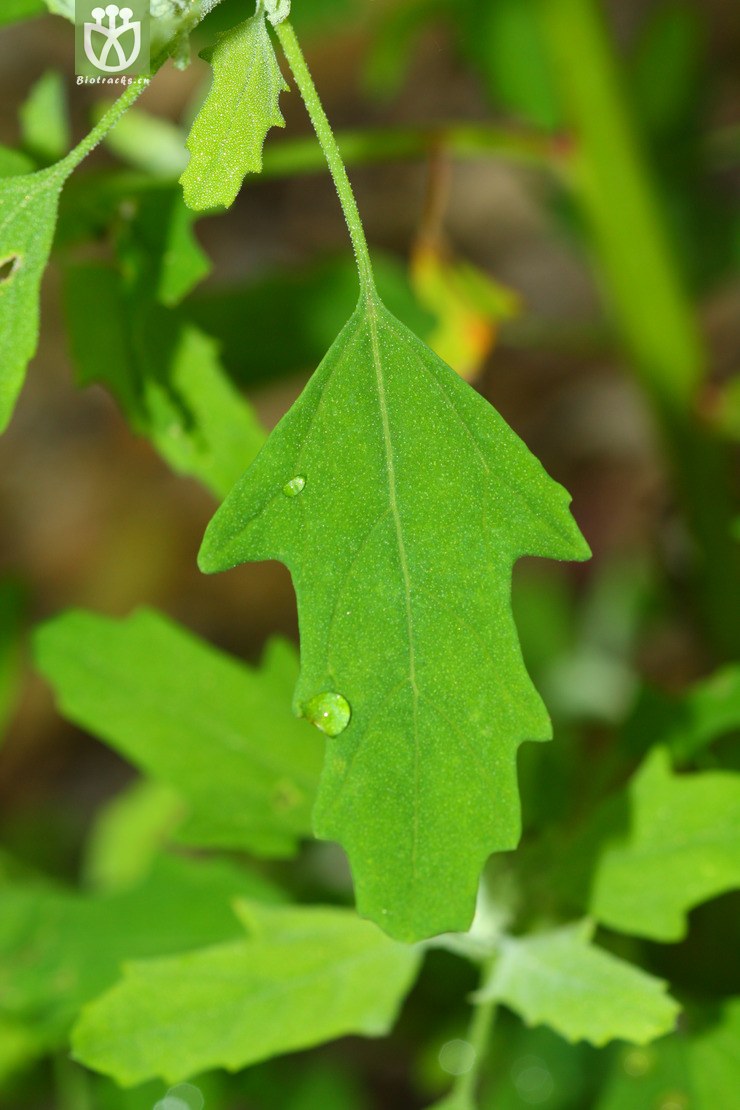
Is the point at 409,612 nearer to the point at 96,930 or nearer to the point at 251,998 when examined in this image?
the point at 251,998

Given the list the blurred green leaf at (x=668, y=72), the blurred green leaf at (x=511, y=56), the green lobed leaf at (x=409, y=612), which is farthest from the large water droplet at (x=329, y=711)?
the blurred green leaf at (x=668, y=72)

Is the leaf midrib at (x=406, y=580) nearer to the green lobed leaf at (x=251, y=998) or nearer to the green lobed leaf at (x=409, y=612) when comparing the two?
the green lobed leaf at (x=409, y=612)

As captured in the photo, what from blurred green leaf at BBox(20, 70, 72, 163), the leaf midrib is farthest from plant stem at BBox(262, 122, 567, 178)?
the leaf midrib

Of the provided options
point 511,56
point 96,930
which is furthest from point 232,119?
point 511,56

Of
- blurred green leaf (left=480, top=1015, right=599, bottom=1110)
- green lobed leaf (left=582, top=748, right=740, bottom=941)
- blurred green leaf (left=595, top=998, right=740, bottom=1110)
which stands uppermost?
green lobed leaf (left=582, top=748, right=740, bottom=941)

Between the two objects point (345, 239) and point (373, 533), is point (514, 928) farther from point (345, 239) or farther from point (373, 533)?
point (345, 239)

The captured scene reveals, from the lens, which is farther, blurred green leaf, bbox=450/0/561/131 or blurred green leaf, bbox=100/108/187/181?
blurred green leaf, bbox=450/0/561/131

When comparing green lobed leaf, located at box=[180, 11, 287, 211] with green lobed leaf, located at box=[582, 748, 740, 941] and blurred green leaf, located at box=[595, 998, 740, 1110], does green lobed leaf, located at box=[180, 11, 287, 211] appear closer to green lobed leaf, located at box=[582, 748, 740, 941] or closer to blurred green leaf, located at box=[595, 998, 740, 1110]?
green lobed leaf, located at box=[582, 748, 740, 941]
